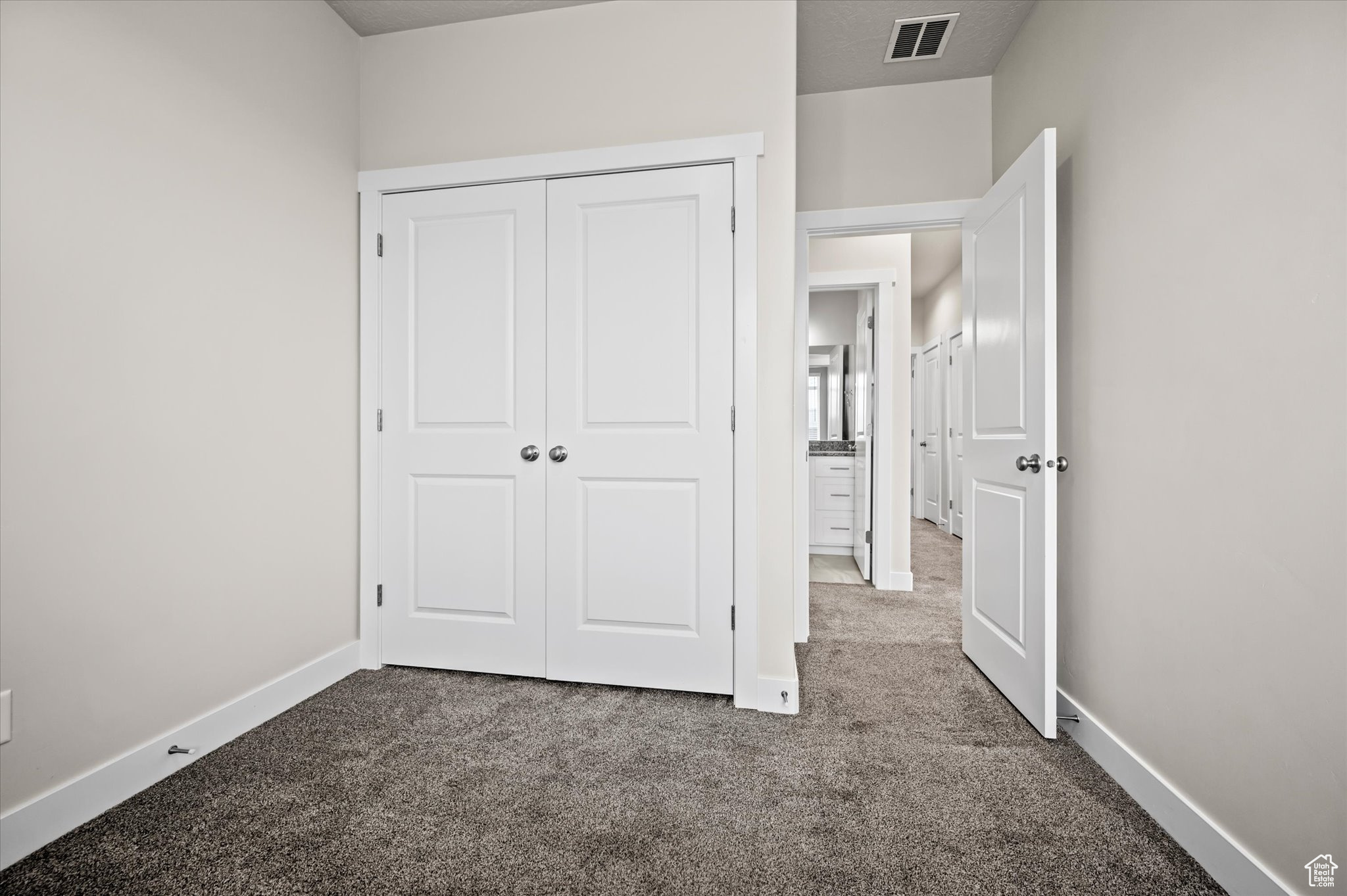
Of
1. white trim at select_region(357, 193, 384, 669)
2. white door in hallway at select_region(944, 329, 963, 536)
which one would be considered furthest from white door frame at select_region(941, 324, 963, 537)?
white trim at select_region(357, 193, 384, 669)

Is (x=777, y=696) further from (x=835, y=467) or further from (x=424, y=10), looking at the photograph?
(x=835, y=467)

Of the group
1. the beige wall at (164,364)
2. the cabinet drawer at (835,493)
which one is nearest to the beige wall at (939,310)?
the cabinet drawer at (835,493)

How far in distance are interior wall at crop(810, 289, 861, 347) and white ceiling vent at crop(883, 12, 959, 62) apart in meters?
3.01

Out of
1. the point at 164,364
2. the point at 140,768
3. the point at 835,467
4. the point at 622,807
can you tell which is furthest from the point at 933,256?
the point at 140,768

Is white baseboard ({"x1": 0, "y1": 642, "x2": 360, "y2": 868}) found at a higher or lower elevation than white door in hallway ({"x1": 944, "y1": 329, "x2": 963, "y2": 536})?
lower

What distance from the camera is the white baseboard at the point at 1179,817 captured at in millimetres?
1208

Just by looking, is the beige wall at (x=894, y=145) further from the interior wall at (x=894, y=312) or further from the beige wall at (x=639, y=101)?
the interior wall at (x=894, y=312)

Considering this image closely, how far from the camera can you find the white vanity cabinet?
4965 millimetres

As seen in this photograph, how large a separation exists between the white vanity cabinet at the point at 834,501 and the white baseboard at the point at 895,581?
3.55ft

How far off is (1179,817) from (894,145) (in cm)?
263

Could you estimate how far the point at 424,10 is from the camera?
2305mm

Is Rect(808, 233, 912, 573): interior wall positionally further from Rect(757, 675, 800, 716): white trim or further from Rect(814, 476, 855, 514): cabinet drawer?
Rect(757, 675, 800, 716): white trim

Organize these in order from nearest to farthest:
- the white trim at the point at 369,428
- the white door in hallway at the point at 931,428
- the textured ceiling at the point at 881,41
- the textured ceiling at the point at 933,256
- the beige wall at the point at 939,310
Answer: the textured ceiling at the point at 881,41, the white trim at the point at 369,428, the textured ceiling at the point at 933,256, the beige wall at the point at 939,310, the white door in hallway at the point at 931,428

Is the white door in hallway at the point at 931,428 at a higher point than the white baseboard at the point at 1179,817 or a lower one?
higher
